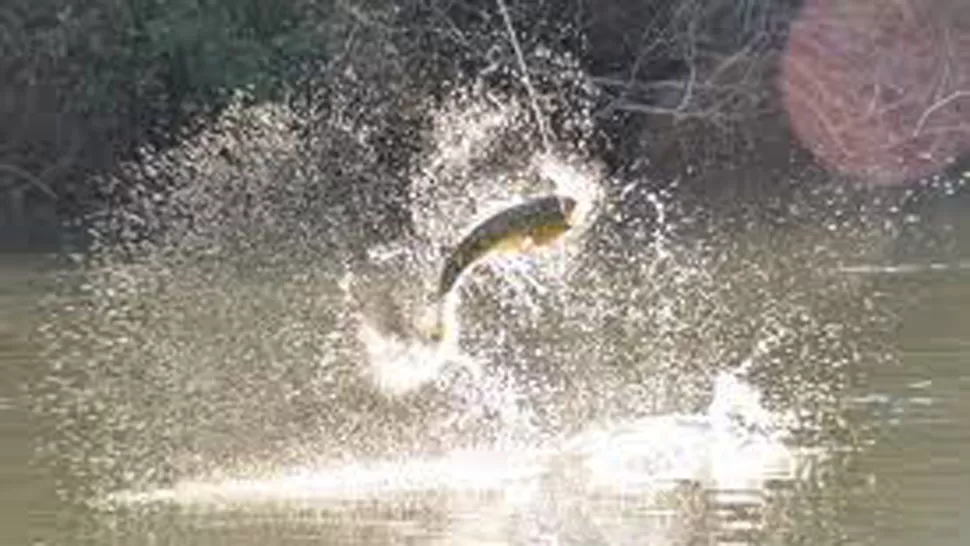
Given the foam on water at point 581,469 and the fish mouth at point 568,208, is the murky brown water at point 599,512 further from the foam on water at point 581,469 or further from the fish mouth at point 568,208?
the fish mouth at point 568,208

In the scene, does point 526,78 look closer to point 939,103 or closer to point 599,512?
point 939,103

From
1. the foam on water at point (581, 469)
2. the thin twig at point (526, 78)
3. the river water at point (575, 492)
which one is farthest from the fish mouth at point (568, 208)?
the thin twig at point (526, 78)

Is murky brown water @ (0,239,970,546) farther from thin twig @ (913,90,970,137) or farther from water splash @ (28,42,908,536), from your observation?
thin twig @ (913,90,970,137)

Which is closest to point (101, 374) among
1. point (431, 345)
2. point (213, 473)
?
point (213, 473)

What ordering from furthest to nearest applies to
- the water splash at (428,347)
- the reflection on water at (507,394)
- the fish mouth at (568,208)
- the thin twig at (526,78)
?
the thin twig at (526,78) < the water splash at (428,347) < the reflection on water at (507,394) < the fish mouth at (568,208)

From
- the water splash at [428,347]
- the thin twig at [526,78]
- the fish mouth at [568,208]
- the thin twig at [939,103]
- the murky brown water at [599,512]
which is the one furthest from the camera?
the thin twig at [939,103]

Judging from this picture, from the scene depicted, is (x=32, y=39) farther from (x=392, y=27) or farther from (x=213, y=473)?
(x=213, y=473)

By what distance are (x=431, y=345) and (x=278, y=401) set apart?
4.06 meters

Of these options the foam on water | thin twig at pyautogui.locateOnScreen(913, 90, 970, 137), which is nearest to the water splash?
the foam on water

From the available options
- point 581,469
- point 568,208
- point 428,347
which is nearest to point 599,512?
point 581,469

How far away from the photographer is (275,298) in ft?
73.2

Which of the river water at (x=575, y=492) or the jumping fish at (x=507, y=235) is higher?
the jumping fish at (x=507, y=235)

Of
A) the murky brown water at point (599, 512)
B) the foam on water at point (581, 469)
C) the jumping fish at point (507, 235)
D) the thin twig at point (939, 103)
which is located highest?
the thin twig at point (939, 103)

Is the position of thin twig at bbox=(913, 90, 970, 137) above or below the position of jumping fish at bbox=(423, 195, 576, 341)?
above
